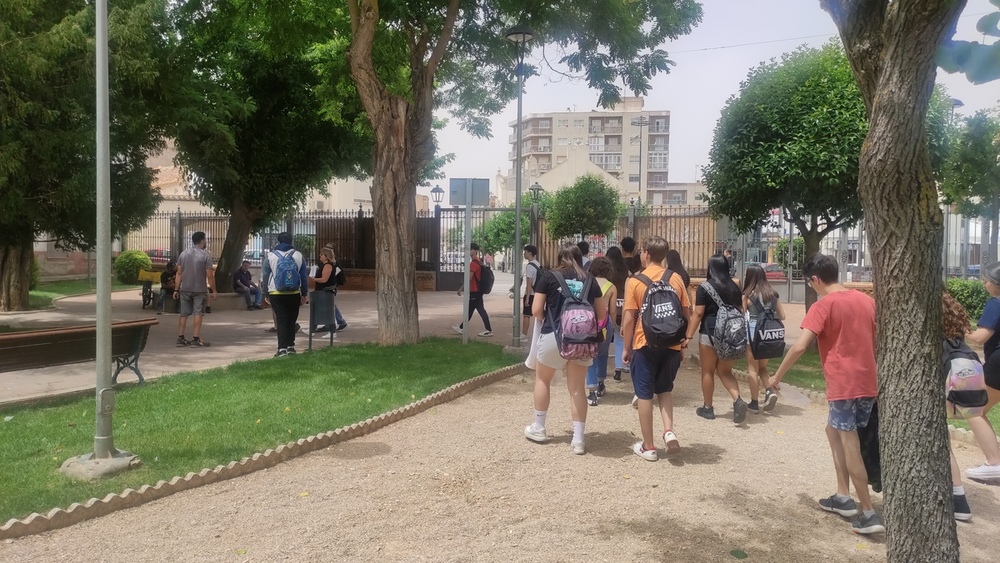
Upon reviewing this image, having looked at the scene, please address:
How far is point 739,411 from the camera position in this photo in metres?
7.23

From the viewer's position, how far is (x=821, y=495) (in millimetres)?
5312

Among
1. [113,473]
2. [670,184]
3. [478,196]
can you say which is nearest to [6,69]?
[478,196]

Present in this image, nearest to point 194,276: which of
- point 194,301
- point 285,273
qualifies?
point 194,301

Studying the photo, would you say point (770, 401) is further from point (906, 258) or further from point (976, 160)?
point (976, 160)

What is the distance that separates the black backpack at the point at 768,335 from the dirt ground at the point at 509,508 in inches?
29.8

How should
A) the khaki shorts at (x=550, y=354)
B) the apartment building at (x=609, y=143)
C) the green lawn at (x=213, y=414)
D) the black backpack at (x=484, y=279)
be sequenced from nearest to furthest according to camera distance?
the green lawn at (x=213, y=414), the khaki shorts at (x=550, y=354), the black backpack at (x=484, y=279), the apartment building at (x=609, y=143)

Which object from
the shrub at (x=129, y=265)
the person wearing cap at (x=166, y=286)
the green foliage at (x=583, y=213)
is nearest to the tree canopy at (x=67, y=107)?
the person wearing cap at (x=166, y=286)

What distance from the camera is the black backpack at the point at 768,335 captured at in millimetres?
7270

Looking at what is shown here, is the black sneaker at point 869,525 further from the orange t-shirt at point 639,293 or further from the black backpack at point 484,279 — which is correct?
the black backpack at point 484,279

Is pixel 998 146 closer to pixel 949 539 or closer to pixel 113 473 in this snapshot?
pixel 949 539

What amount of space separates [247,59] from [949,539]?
20.2m

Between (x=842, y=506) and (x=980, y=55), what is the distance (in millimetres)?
3222

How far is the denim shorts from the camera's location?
461 cm

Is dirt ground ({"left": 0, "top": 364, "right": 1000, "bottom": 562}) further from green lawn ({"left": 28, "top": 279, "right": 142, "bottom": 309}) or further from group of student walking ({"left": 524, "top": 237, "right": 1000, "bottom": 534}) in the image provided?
green lawn ({"left": 28, "top": 279, "right": 142, "bottom": 309})
